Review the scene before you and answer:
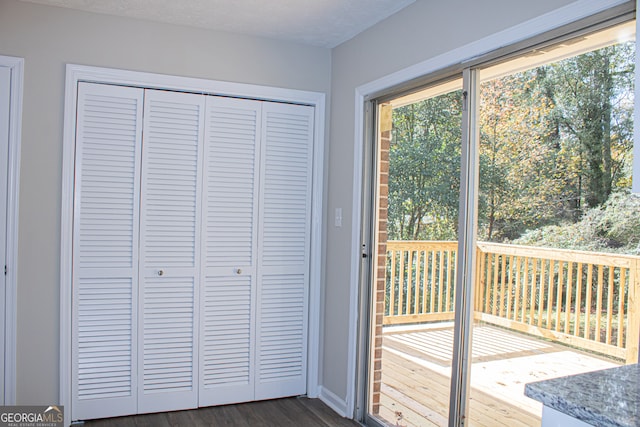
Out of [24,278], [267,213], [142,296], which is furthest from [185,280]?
[24,278]

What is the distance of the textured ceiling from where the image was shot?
2.89 m

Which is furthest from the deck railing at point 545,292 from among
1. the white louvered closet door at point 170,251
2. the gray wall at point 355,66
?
the white louvered closet door at point 170,251

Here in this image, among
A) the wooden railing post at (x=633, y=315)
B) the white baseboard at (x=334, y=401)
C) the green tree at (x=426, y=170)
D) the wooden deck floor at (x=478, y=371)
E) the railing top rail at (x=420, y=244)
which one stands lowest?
the white baseboard at (x=334, y=401)

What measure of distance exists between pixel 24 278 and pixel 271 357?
1.69 metres

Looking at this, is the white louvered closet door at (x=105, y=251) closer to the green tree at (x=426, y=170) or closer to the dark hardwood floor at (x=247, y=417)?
the dark hardwood floor at (x=247, y=417)

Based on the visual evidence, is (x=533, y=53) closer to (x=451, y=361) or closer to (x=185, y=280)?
(x=451, y=361)

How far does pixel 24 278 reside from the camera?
9.87 feet

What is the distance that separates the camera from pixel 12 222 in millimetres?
2979

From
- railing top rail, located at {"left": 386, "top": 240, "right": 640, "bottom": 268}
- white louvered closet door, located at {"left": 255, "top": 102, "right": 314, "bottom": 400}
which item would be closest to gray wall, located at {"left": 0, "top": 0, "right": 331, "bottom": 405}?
white louvered closet door, located at {"left": 255, "top": 102, "right": 314, "bottom": 400}

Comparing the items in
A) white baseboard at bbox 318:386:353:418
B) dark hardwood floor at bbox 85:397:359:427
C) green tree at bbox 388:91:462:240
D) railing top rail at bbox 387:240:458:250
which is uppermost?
green tree at bbox 388:91:462:240

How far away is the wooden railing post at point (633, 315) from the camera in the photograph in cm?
166

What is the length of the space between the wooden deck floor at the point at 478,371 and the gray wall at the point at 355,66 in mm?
514

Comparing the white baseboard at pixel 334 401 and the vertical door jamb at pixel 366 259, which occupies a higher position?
the vertical door jamb at pixel 366 259

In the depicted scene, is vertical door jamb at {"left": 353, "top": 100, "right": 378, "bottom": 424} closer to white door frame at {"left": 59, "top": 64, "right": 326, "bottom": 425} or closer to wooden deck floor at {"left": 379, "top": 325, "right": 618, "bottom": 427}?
wooden deck floor at {"left": 379, "top": 325, "right": 618, "bottom": 427}
